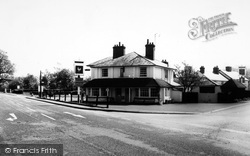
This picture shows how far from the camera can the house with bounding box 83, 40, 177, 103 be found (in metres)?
35.5

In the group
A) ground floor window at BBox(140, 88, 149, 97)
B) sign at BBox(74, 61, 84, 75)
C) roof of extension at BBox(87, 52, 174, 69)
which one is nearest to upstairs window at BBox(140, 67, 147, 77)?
roof of extension at BBox(87, 52, 174, 69)

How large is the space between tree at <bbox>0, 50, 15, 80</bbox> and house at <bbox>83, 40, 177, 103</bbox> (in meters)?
58.1

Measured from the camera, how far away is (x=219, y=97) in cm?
4316

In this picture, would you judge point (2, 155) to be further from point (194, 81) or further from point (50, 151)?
point (194, 81)

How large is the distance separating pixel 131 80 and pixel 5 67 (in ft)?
216

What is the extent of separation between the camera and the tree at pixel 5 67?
87000mm

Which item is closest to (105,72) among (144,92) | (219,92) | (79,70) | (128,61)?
(128,61)

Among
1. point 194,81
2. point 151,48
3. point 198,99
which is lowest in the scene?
point 198,99

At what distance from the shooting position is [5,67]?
8775 cm

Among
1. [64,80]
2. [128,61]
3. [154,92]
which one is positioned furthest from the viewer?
[64,80]

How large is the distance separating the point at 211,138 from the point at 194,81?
39.9m

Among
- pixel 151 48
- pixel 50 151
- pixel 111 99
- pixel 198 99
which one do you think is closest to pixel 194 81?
pixel 198 99

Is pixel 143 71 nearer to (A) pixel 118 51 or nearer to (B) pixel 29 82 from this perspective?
(A) pixel 118 51

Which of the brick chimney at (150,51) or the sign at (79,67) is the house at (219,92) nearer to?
the brick chimney at (150,51)
